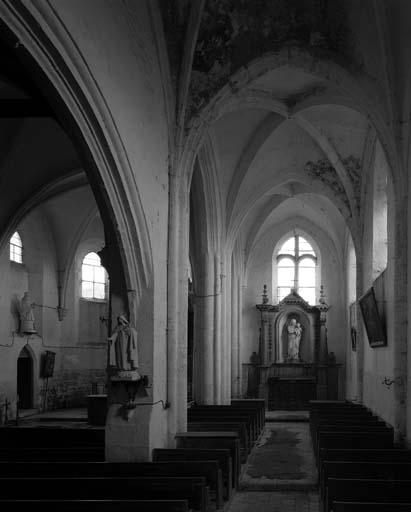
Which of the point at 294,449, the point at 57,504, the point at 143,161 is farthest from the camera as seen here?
the point at 294,449

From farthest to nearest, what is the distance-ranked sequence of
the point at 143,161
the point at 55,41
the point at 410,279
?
1. the point at 410,279
2. the point at 143,161
3. the point at 55,41

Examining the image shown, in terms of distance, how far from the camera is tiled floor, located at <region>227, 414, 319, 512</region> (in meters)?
10.0

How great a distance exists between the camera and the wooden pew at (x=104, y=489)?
7652mm

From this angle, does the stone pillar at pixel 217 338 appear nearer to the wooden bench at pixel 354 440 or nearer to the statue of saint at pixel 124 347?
the wooden bench at pixel 354 440

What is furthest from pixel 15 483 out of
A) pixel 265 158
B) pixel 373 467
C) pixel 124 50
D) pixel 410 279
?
pixel 265 158

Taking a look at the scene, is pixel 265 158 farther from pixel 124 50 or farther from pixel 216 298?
pixel 124 50

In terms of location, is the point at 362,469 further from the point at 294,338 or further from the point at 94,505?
the point at 294,338

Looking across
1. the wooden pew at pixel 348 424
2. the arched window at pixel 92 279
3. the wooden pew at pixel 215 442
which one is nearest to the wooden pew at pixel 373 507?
the wooden pew at pixel 215 442

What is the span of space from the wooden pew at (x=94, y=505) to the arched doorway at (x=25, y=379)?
1480 cm

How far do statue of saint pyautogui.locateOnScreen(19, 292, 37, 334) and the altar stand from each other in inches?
373

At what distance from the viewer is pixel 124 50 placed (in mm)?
9969

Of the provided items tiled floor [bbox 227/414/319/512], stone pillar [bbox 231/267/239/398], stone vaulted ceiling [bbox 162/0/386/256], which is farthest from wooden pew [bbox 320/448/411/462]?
stone pillar [bbox 231/267/239/398]

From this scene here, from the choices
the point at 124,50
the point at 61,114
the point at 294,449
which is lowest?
the point at 294,449

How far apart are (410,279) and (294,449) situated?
5.34 m
